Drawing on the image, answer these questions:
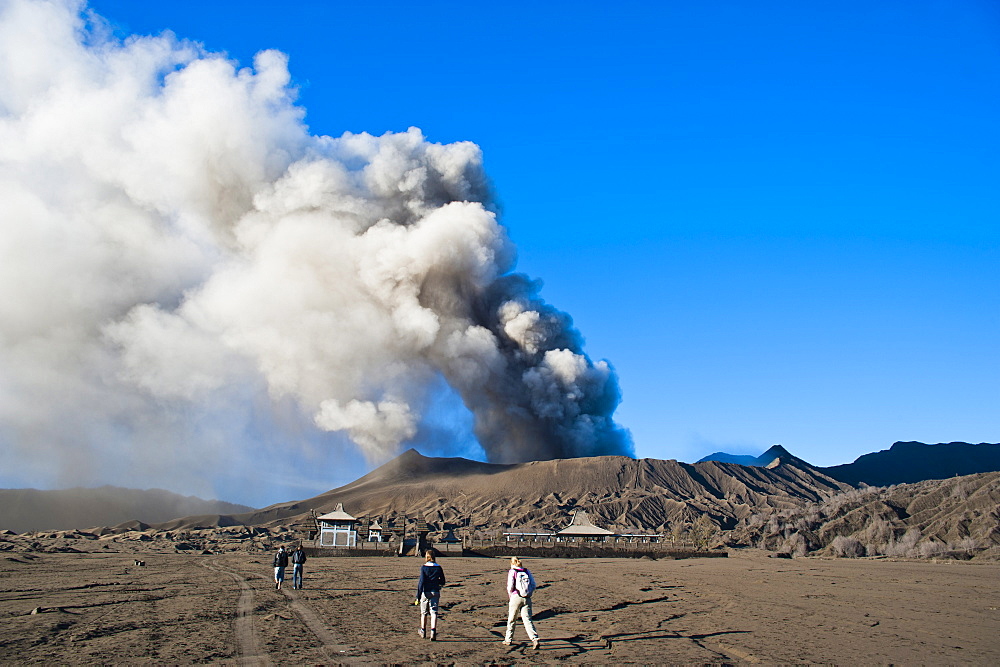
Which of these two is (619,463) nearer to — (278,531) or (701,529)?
(701,529)

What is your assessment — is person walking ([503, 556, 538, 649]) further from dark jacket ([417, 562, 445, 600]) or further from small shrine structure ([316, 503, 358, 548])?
small shrine structure ([316, 503, 358, 548])

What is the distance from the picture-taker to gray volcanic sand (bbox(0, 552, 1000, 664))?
934 centimetres

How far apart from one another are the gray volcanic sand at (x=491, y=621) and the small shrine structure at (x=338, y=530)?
94.0 feet

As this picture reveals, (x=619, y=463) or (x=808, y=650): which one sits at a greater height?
(x=619, y=463)

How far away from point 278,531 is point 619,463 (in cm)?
4187

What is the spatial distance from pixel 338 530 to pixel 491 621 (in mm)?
40889

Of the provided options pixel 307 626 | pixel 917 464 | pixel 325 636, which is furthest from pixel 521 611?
pixel 917 464

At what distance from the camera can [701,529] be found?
206ft

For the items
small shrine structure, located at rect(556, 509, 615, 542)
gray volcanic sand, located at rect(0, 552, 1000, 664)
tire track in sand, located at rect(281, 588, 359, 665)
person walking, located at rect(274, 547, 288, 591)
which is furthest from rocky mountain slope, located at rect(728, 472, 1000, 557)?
tire track in sand, located at rect(281, 588, 359, 665)

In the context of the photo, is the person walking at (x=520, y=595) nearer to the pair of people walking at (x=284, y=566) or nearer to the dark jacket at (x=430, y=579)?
the dark jacket at (x=430, y=579)

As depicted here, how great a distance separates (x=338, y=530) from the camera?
167ft

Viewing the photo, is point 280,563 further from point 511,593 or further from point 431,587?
point 511,593

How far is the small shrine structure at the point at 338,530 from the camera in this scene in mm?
50747

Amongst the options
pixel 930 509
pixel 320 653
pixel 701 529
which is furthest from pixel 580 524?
pixel 320 653
